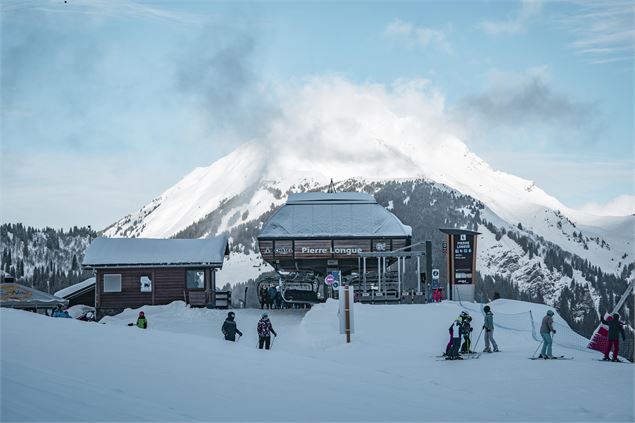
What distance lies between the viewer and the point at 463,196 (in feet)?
599

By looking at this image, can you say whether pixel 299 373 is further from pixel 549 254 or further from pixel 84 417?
pixel 549 254

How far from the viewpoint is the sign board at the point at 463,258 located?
3750cm

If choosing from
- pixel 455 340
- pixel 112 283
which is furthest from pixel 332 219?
pixel 455 340

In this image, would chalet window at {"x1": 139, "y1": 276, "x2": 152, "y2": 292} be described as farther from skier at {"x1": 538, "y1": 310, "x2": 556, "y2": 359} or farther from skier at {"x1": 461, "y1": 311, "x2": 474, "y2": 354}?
skier at {"x1": 538, "y1": 310, "x2": 556, "y2": 359}

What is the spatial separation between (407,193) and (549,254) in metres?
33.4

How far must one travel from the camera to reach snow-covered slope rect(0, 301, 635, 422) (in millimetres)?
11750

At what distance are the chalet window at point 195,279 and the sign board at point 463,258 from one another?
13166 mm

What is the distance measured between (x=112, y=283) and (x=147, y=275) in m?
1.82

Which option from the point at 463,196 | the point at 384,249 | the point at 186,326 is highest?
the point at 463,196

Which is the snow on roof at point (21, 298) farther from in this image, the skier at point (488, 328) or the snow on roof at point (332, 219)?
the skier at point (488, 328)

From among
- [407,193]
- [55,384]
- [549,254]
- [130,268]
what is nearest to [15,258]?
[130,268]

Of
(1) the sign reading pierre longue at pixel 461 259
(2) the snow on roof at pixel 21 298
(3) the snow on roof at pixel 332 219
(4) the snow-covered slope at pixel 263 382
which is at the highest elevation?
(3) the snow on roof at pixel 332 219

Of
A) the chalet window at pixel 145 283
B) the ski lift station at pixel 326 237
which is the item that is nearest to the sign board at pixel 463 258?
the ski lift station at pixel 326 237

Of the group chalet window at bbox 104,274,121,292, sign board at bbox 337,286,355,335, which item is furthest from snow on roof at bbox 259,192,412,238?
sign board at bbox 337,286,355,335
